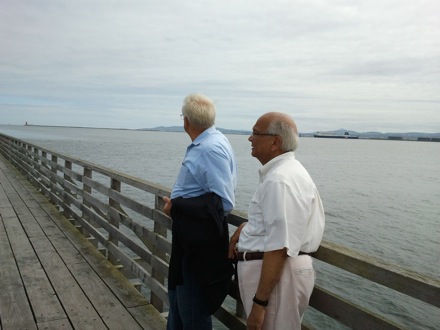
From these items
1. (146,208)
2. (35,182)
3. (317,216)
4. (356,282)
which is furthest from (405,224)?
(317,216)

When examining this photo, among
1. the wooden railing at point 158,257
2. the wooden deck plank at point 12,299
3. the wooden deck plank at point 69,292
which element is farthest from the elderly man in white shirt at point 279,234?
the wooden deck plank at point 12,299

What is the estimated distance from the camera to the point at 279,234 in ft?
5.75

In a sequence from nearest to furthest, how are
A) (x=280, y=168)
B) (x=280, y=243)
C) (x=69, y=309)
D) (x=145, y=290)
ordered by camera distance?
(x=280, y=243), (x=280, y=168), (x=69, y=309), (x=145, y=290)

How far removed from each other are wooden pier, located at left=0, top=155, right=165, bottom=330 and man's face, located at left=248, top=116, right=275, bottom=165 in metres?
1.95

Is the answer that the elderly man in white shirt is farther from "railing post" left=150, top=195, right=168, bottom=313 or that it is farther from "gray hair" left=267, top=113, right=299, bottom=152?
"railing post" left=150, top=195, right=168, bottom=313

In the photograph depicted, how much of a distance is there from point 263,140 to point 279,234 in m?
0.49

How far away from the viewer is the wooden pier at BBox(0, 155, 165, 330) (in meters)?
3.28

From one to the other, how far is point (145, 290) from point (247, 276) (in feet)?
19.7

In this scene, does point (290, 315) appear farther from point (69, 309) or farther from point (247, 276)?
point (69, 309)

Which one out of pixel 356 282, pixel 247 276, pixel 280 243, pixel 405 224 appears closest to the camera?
pixel 280 243

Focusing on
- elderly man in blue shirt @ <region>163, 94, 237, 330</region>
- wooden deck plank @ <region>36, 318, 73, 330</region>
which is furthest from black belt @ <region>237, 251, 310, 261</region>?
wooden deck plank @ <region>36, 318, 73, 330</region>

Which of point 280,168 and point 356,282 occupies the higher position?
point 280,168

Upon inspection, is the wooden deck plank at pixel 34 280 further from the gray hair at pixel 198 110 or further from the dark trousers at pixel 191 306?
the gray hair at pixel 198 110

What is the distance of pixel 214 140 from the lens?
2.37 m
